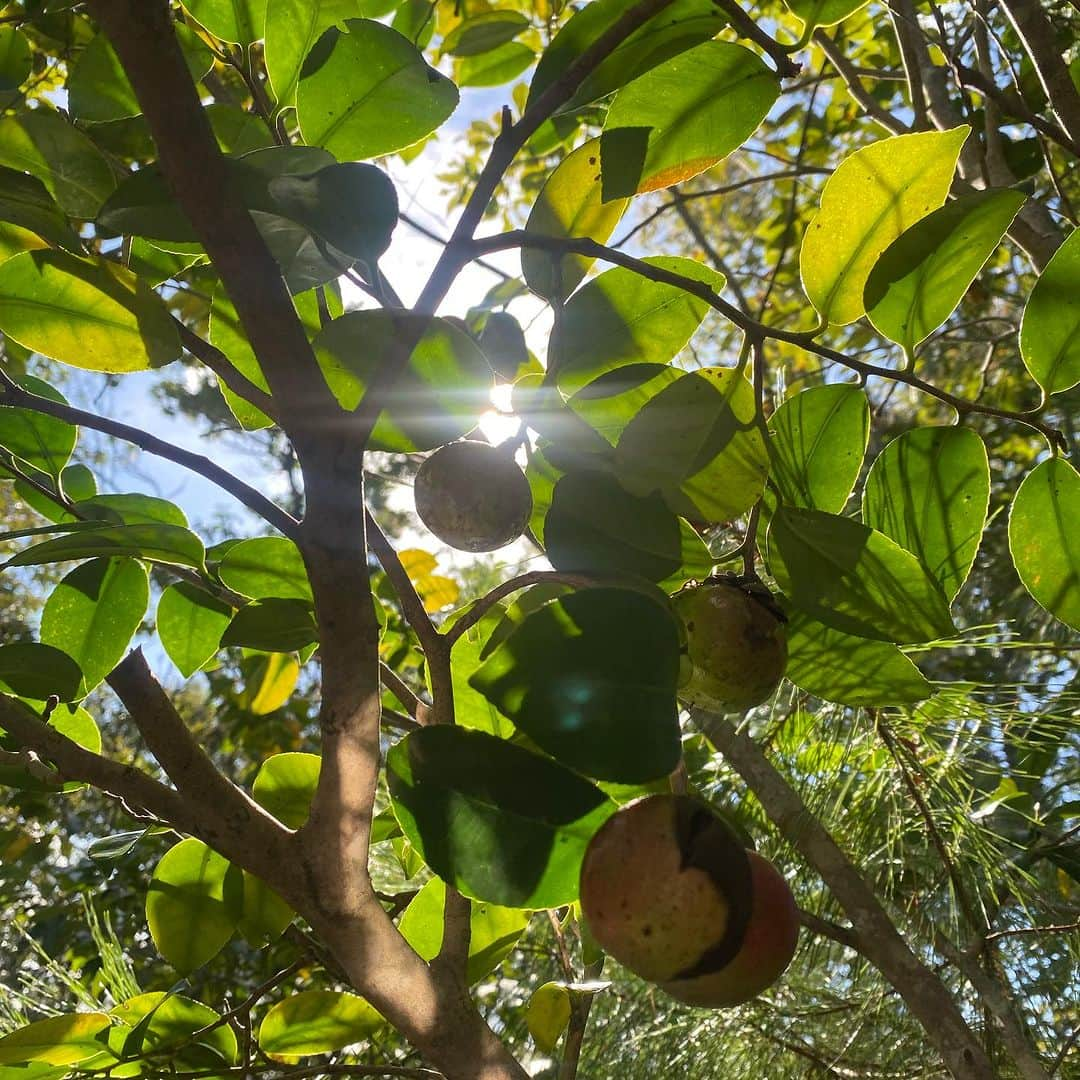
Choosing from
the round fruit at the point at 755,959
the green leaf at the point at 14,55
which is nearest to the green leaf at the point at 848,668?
the round fruit at the point at 755,959

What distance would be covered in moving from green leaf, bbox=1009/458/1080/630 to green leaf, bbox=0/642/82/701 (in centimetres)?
43

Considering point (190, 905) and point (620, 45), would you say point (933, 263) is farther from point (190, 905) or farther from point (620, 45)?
point (190, 905)

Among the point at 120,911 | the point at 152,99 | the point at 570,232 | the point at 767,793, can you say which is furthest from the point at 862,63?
the point at 120,911

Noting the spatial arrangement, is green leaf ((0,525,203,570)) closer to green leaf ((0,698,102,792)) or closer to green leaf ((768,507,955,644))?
green leaf ((0,698,102,792))

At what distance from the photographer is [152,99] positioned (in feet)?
0.98

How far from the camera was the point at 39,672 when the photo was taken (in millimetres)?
446

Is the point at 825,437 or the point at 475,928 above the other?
the point at 825,437

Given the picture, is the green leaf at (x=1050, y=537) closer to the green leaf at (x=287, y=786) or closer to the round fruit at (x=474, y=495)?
the round fruit at (x=474, y=495)

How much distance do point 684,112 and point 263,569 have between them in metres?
0.31

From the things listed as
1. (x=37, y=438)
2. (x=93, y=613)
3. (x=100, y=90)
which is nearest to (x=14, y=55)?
(x=100, y=90)

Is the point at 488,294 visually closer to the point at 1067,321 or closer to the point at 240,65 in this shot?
the point at 240,65

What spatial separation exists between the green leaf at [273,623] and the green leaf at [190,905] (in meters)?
0.16

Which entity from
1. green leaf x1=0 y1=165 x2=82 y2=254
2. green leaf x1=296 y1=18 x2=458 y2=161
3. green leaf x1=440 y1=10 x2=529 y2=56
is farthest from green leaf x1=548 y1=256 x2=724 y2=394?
green leaf x1=440 y1=10 x2=529 y2=56

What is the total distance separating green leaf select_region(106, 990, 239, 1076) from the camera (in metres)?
0.53
